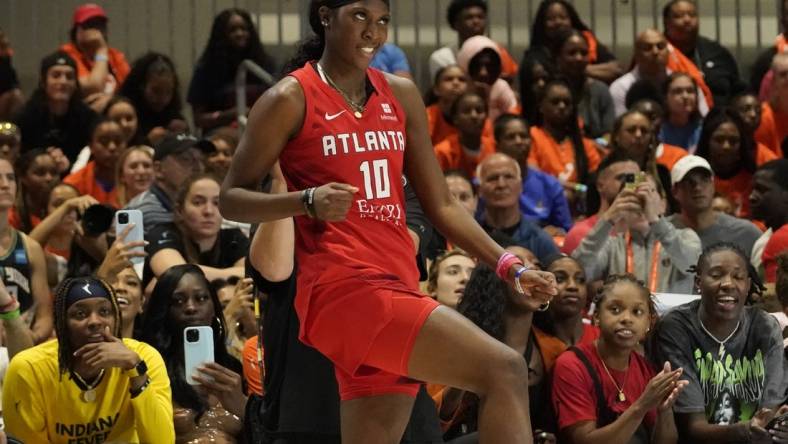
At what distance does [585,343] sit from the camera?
7.10 m

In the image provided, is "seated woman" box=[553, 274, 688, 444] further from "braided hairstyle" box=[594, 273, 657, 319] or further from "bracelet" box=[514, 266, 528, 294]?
"bracelet" box=[514, 266, 528, 294]

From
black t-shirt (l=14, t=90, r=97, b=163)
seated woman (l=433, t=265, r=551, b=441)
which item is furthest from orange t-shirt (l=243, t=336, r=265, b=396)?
black t-shirt (l=14, t=90, r=97, b=163)

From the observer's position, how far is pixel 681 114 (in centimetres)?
1063

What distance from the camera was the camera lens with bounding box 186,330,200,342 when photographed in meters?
6.39

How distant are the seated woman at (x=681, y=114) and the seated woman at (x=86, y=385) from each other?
16.9 ft

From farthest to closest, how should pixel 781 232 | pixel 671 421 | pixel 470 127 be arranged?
pixel 470 127 < pixel 781 232 < pixel 671 421

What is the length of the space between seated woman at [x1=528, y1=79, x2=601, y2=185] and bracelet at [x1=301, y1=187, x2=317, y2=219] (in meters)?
6.16

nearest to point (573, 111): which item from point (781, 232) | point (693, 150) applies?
point (693, 150)

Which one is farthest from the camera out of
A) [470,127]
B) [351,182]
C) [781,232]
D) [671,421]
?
[470,127]

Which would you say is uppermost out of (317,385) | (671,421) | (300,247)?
(300,247)

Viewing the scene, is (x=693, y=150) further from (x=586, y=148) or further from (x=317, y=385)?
(x=317, y=385)

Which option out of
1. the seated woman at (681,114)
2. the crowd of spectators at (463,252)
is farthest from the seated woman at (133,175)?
the seated woman at (681,114)

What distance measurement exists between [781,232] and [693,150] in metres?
2.56

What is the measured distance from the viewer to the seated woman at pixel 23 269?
777 cm
